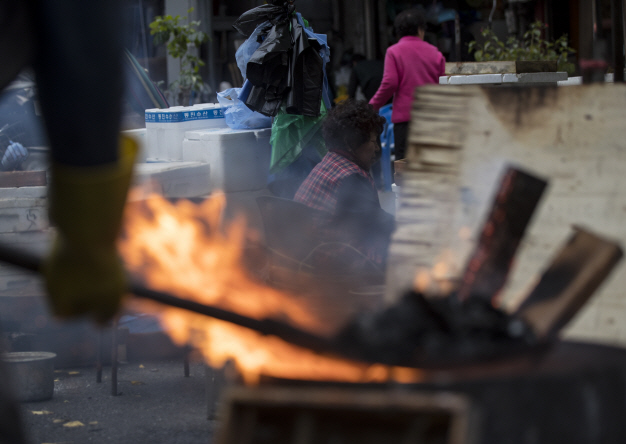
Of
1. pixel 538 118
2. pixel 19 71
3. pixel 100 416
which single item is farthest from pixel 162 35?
pixel 19 71

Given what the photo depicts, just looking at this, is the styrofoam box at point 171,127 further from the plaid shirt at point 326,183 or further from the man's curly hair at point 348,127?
the plaid shirt at point 326,183

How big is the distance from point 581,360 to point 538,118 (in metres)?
0.90

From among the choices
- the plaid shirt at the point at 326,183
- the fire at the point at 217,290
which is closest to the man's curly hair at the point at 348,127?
the plaid shirt at the point at 326,183

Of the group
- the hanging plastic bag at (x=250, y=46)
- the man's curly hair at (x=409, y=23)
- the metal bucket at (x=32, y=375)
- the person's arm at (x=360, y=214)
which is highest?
the man's curly hair at (x=409, y=23)

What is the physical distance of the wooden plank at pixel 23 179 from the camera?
187 inches

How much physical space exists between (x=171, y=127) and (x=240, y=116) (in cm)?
55

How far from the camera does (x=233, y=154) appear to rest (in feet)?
18.2

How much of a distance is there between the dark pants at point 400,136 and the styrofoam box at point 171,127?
1684mm

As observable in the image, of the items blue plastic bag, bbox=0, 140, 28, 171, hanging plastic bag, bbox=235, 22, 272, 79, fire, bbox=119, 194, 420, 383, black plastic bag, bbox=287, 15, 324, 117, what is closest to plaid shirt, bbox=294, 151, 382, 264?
fire, bbox=119, 194, 420, 383

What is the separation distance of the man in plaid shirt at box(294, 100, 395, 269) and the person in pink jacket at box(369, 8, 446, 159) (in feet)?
6.15

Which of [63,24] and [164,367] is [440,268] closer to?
[63,24]

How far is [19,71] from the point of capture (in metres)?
1.53

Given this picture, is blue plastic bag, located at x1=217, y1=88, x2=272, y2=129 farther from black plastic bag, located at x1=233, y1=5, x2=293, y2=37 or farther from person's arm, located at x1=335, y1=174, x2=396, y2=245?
person's arm, located at x1=335, y1=174, x2=396, y2=245

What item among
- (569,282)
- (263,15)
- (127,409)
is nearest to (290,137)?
(263,15)
